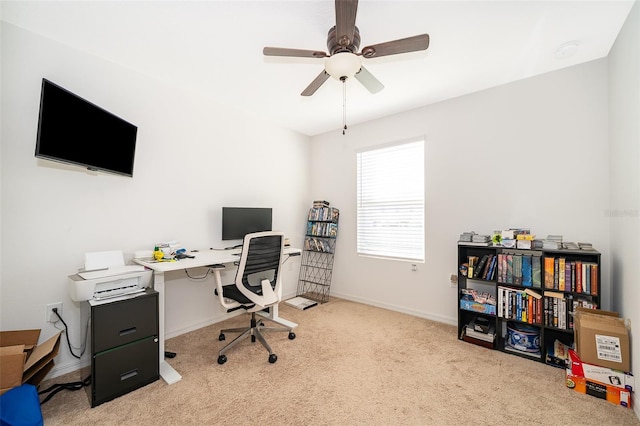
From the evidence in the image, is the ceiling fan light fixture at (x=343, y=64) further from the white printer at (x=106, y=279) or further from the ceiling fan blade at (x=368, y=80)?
the white printer at (x=106, y=279)

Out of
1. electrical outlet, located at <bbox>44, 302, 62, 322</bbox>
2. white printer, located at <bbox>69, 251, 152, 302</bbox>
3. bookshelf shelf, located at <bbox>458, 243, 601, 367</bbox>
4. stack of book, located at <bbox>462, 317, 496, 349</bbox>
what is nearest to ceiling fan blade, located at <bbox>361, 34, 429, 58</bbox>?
bookshelf shelf, located at <bbox>458, 243, 601, 367</bbox>

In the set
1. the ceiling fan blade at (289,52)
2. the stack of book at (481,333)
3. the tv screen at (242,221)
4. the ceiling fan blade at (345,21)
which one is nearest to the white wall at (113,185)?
the tv screen at (242,221)

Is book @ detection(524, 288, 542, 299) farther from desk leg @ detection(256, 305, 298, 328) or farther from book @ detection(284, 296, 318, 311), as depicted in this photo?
book @ detection(284, 296, 318, 311)

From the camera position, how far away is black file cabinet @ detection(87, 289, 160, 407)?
175 centimetres

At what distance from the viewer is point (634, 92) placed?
1.75m

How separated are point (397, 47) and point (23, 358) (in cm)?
284

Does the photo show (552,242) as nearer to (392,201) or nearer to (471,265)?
(471,265)

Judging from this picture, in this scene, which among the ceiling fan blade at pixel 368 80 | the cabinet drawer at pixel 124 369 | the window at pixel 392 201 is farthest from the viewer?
the window at pixel 392 201

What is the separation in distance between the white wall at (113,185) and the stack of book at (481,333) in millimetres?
2709

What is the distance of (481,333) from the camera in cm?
255

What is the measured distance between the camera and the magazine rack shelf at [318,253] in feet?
13.2

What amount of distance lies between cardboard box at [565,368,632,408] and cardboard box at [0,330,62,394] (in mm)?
3530

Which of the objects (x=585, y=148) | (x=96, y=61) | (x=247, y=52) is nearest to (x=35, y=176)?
(x=96, y=61)

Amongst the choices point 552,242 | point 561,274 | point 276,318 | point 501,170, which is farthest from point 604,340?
point 276,318
